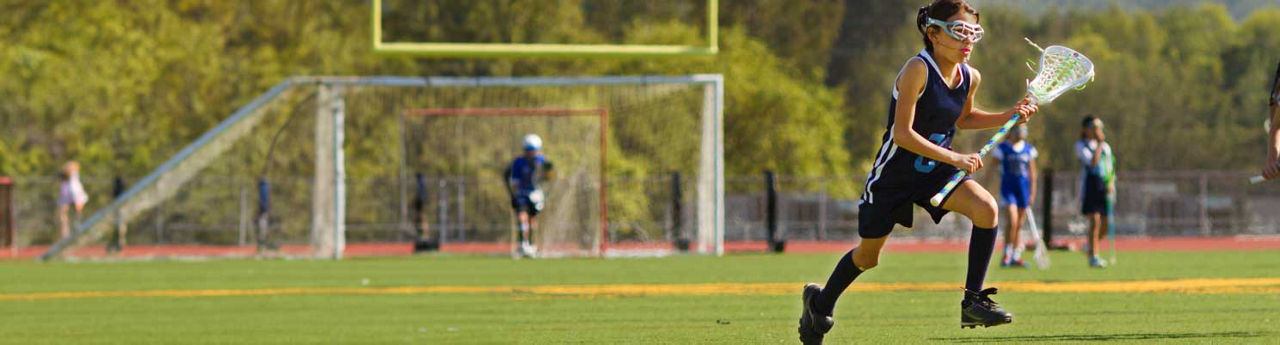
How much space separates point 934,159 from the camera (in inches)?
351

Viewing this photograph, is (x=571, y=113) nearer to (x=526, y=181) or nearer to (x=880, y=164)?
(x=526, y=181)

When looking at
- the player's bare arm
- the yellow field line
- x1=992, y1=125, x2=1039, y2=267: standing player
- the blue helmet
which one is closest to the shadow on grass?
the player's bare arm

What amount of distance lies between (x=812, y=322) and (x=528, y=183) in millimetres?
16421

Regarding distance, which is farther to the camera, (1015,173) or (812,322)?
(1015,173)

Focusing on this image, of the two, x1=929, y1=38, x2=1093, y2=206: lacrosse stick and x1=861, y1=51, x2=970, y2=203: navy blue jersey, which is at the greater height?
x1=929, y1=38, x2=1093, y2=206: lacrosse stick

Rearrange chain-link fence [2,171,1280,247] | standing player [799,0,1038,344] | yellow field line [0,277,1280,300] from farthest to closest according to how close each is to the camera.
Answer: chain-link fence [2,171,1280,247] → yellow field line [0,277,1280,300] → standing player [799,0,1038,344]

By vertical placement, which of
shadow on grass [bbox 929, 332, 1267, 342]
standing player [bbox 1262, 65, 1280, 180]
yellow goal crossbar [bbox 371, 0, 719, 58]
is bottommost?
shadow on grass [bbox 929, 332, 1267, 342]

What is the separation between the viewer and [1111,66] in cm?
6212

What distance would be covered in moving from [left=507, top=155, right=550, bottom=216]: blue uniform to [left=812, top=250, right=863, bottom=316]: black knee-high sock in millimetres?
16354

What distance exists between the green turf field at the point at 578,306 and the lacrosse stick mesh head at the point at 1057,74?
152 cm

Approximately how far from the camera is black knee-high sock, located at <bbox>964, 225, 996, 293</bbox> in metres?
9.07

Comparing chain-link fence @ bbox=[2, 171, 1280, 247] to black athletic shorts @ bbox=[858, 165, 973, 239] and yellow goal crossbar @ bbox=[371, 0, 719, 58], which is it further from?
black athletic shorts @ bbox=[858, 165, 973, 239]

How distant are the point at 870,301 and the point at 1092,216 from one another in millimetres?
7470

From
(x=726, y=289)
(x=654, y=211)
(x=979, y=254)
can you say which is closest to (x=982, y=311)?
(x=979, y=254)
